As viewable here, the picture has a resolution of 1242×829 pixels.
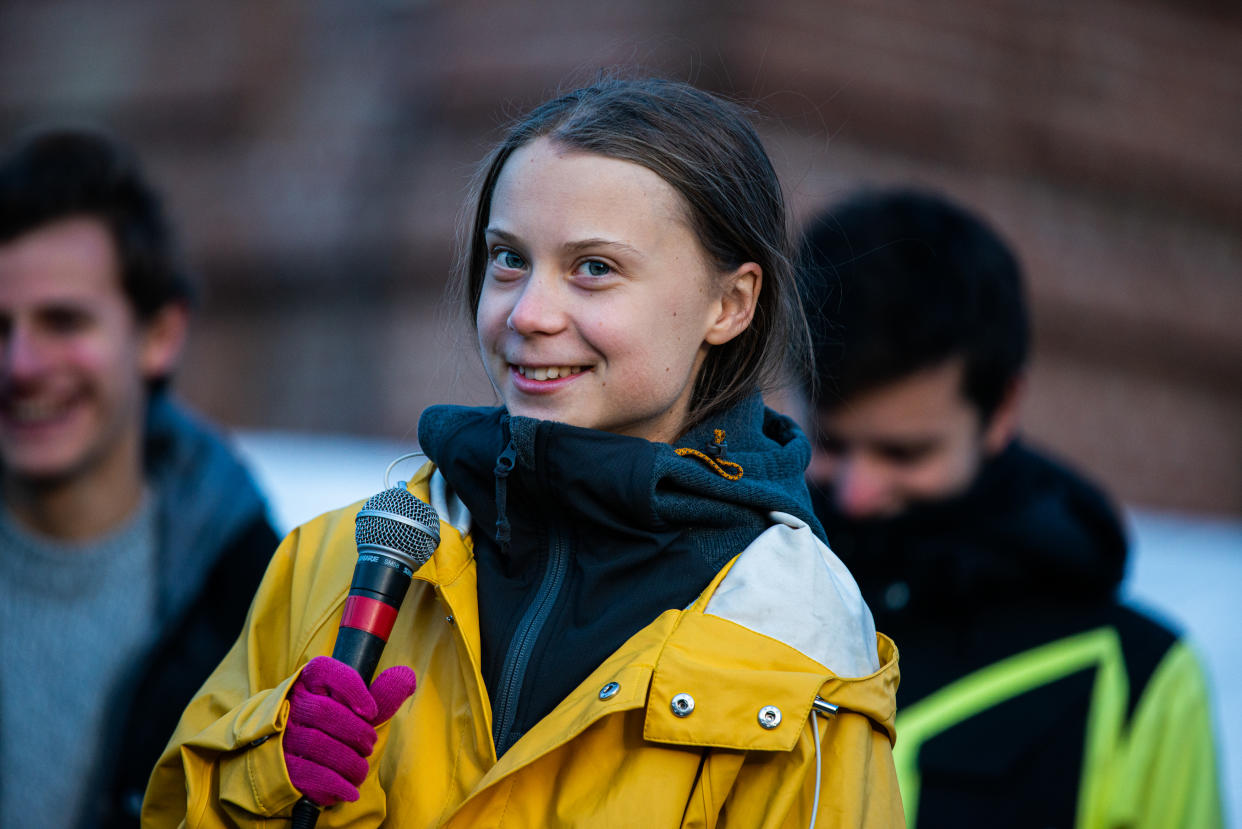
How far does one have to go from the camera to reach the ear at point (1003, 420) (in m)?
3.28

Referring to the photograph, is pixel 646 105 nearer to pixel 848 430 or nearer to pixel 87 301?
pixel 848 430

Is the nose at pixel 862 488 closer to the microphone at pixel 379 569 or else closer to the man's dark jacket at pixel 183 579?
the man's dark jacket at pixel 183 579

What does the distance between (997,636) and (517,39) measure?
6800 mm

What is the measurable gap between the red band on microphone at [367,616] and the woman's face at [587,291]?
13.5 inches

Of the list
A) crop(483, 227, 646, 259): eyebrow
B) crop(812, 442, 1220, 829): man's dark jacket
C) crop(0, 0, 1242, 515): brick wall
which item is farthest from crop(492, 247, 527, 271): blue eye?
crop(0, 0, 1242, 515): brick wall

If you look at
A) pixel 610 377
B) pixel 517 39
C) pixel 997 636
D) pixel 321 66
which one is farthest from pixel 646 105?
pixel 321 66

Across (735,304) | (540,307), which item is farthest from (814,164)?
(540,307)

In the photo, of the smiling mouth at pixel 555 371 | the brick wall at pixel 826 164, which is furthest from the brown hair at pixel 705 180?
the brick wall at pixel 826 164

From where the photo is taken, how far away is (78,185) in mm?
3572

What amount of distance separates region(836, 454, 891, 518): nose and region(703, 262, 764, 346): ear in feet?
4.03

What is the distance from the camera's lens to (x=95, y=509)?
347 cm

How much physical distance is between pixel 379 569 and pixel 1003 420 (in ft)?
6.61

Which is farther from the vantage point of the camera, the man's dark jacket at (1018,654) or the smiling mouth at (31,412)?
the smiling mouth at (31,412)

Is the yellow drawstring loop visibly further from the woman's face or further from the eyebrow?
the eyebrow
